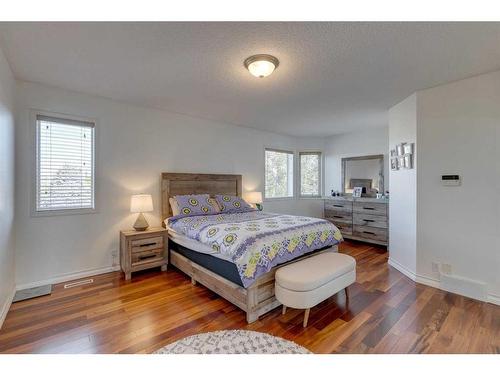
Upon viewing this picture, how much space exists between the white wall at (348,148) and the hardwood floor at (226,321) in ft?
9.71

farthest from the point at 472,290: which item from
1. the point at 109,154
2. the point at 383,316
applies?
the point at 109,154

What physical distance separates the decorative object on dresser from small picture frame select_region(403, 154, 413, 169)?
3470 mm

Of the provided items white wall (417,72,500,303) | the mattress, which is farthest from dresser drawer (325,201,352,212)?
the mattress

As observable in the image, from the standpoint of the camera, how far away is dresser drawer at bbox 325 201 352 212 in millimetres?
4828

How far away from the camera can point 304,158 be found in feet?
19.2

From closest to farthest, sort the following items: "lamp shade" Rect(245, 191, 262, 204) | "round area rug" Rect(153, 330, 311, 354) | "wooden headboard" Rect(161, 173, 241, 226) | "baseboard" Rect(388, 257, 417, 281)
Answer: "round area rug" Rect(153, 330, 311, 354) < "baseboard" Rect(388, 257, 417, 281) < "wooden headboard" Rect(161, 173, 241, 226) < "lamp shade" Rect(245, 191, 262, 204)

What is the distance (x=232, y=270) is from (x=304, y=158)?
13.9ft

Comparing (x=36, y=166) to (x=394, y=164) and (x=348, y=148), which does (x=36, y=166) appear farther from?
(x=348, y=148)

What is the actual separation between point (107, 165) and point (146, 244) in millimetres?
1197

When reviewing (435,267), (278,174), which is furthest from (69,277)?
(435,267)

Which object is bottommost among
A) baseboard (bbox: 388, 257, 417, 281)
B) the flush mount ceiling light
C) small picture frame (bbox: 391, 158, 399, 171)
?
baseboard (bbox: 388, 257, 417, 281)

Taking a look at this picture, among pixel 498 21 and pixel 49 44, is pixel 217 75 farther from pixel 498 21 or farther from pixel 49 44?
→ pixel 498 21

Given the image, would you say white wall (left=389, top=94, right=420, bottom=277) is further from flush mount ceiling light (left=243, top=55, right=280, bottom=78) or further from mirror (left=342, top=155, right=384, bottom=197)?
flush mount ceiling light (left=243, top=55, right=280, bottom=78)

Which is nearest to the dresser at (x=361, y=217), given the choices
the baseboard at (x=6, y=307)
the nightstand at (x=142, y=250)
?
the nightstand at (x=142, y=250)
